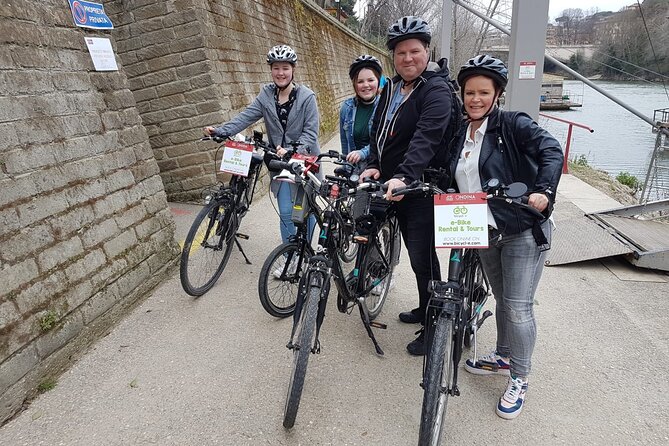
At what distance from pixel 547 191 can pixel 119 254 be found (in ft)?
9.92

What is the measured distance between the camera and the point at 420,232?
2738 mm

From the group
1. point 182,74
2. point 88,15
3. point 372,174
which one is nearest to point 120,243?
point 88,15

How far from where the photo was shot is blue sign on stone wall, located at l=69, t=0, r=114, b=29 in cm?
330

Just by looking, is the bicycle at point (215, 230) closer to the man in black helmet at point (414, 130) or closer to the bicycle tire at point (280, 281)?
the bicycle tire at point (280, 281)

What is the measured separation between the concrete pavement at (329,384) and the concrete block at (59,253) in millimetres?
652

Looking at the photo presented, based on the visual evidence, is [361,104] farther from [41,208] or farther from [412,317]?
[41,208]

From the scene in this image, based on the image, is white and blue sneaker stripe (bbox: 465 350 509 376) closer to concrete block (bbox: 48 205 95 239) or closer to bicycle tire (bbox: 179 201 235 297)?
bicycle tire (bbox: 179 201 235 297)

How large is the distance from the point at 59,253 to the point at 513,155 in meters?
2.82

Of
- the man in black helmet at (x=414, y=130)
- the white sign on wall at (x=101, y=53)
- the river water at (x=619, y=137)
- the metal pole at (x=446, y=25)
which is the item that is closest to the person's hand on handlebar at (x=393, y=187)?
the man in black helmet at (x=414, y=130)

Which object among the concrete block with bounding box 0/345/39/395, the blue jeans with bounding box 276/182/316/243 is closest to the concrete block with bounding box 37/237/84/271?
the concrete block with bounding box 0/345/39/395

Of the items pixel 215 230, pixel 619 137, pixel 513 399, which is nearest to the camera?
pixel 513 399

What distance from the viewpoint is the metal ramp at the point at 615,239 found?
4.16m

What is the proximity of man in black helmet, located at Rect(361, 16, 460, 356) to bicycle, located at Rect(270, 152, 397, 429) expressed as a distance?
223 millimetres

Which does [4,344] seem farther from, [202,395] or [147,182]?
[147,182]
